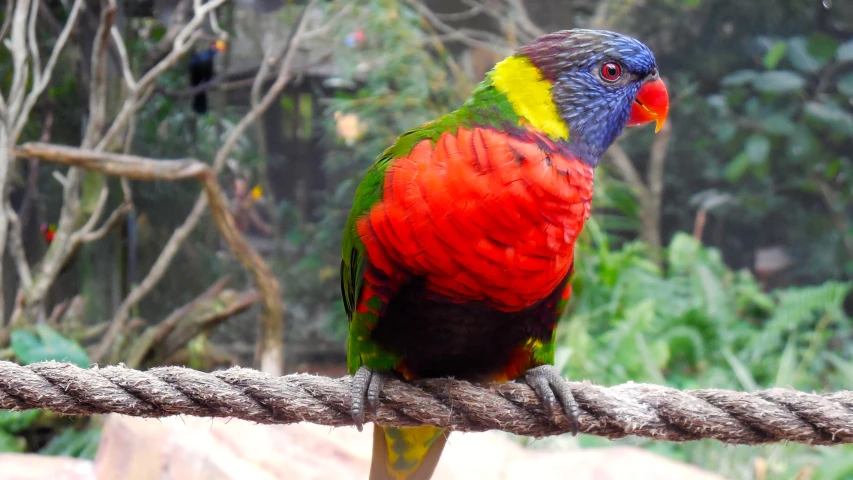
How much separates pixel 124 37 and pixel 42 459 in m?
1.79

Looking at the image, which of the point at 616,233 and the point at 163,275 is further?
the point at 616,233

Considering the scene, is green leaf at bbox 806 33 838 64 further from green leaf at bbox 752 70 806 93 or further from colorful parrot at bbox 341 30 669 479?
colorful parrot at bbox 341 30 669 479

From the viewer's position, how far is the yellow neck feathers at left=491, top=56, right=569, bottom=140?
1123 millimetres

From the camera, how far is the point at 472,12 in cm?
371

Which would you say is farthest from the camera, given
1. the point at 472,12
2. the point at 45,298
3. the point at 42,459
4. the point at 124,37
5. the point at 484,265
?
the point at 472,12

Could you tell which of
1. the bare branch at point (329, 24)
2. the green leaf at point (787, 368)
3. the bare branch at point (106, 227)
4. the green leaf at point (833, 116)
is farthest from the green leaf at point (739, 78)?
the bare branch at point (106, 227)

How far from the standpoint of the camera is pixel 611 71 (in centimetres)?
120

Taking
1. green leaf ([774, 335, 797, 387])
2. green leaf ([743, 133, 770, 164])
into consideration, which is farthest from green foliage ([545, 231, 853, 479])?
green leaf ([743, 133, 770, 164])

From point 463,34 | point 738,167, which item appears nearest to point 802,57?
point 738,167

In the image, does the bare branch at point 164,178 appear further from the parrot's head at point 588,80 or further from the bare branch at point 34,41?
the parrot's head at point 588,80

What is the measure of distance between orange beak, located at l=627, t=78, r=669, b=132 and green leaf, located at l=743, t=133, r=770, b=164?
8.21ft

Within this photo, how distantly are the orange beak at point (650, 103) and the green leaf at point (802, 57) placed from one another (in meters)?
2.72

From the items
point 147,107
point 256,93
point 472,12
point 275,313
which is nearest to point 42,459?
point 275,313

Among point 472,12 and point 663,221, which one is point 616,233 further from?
point 472,12
